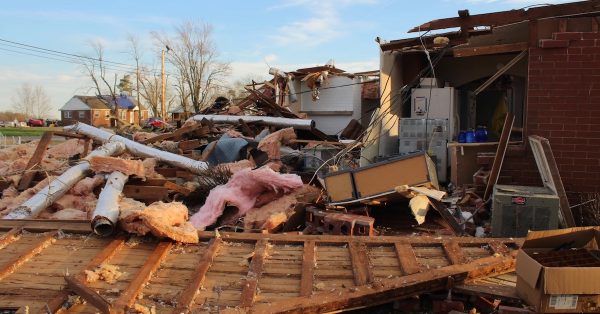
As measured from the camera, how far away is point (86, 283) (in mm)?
4027

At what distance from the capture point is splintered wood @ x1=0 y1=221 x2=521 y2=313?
381cm

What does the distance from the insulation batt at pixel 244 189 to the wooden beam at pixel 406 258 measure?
2805mm

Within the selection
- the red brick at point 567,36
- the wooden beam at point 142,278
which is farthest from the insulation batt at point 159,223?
the red brick at point 567,36

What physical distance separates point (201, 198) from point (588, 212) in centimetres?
589

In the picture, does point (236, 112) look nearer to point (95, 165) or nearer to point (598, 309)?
point (95, 165)

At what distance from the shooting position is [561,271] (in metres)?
3.37

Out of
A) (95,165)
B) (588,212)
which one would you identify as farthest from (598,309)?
(95,165)

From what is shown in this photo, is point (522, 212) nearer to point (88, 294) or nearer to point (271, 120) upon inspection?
point (88, 294)

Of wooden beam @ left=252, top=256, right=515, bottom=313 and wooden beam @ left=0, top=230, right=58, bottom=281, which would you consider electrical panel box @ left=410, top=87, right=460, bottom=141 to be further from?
wooden beam @ left=0, top=230, right=58, bottom=281

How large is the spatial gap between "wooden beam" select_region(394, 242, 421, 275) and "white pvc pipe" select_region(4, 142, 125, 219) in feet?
16.4

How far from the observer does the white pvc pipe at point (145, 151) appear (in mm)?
9258

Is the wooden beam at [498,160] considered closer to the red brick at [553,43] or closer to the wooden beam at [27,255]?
the red brick at [553,43]

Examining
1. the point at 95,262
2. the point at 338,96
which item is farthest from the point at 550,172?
the point at 338,96

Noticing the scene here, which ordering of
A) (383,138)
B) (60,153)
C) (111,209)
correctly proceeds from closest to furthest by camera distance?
(111,209)
(383,138)
(60,153)
